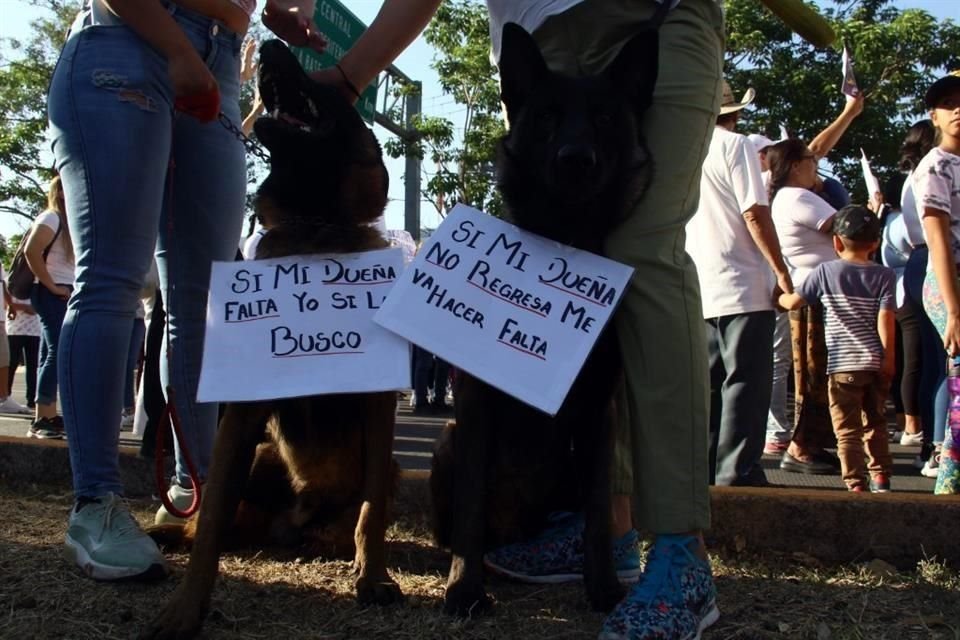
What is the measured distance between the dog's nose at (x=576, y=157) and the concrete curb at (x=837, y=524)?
162cm

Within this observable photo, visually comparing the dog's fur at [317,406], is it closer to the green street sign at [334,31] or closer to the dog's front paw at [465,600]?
the dog's front paw at [465,600]

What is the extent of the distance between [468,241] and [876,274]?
12.1 ft

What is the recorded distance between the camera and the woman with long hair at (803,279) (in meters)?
5.72

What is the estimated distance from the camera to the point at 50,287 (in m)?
6.52

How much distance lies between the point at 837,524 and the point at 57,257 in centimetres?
645

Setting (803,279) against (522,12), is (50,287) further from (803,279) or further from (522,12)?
(803,279)

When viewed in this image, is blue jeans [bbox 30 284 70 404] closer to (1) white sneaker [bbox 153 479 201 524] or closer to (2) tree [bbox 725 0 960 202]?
(1) white sneaker [bbox 153 479 201 524]

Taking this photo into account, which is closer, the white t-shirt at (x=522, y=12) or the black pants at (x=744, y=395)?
the white t-shirt at (x=522, y=12)

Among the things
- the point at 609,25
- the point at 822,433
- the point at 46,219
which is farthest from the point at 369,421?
the point at 46,219

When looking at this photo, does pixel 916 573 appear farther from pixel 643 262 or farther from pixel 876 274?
pixel 876 274

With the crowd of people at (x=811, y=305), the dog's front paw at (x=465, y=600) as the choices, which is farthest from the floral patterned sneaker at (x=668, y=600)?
the crowd of people at (x=811, y=305)

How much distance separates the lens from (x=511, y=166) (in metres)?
2.41

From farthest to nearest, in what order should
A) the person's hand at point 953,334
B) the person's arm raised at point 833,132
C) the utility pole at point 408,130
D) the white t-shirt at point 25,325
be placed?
the utility pole at point 408,130
the white t-shirt at point 25,325
the person's arm raised at point 833,132
the person's hand at point 953,334

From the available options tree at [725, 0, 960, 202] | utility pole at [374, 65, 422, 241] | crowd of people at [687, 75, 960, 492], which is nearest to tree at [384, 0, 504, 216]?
utility pole at [374, 65, 422, 241]
